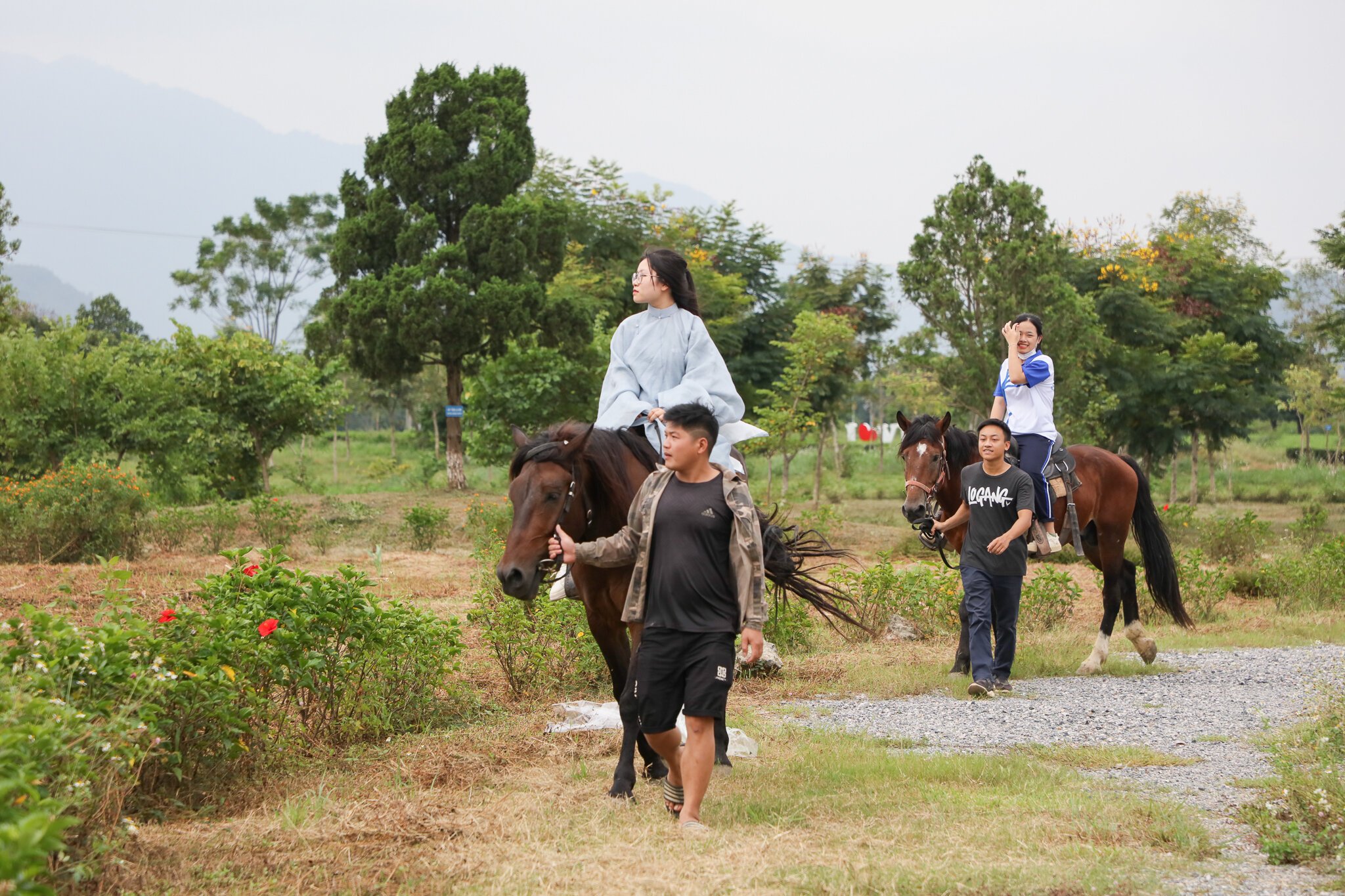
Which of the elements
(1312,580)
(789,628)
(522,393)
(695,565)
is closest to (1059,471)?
(789,628)

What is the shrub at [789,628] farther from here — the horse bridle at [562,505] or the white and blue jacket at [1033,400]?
the horse bridle at [562,505]

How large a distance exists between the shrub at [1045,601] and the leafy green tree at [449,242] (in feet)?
47.9

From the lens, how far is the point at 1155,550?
31.1 feet

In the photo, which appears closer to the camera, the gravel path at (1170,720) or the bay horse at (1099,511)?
the gravel path at (1170,720)

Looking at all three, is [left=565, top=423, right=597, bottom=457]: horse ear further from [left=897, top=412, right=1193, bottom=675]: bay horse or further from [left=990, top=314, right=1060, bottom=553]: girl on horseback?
[left=990, top=314, right=1060, bottom=553]: girl on horseback

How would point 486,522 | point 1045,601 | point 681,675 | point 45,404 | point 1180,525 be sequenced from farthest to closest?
point 45,404 < point 1180,525 < point 486,522 < point 1045,601 < point 681,675

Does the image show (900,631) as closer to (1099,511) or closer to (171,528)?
(1099,511)

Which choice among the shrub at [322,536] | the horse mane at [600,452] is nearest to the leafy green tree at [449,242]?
the shrub at [322,536]

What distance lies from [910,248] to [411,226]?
1031 cm

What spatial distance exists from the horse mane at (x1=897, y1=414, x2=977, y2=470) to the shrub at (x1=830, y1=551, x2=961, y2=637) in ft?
6.42

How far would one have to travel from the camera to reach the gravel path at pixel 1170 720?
4.67m

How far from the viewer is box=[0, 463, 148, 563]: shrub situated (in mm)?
13320

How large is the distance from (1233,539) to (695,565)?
502 inches

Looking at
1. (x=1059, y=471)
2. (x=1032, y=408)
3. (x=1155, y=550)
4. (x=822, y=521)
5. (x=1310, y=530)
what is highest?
(x=1032, y=408)
